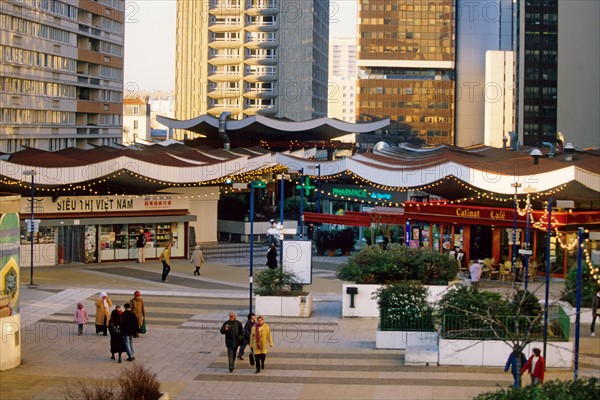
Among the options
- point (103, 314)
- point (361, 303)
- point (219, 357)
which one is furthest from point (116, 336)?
point (361, 303)

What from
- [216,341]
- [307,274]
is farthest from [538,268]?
[216,341]

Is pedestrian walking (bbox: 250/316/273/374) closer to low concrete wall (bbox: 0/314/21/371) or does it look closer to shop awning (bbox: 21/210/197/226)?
low concrete wall (bbox: 0/314/21/371)

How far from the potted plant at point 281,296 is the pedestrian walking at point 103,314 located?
4993 millimetres

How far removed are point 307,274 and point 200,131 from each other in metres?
59.9

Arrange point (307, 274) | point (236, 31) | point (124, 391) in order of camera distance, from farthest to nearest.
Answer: point (236, 31)
point (307, 274)
point (124, 391)

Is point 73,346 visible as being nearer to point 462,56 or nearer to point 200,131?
point 200,131

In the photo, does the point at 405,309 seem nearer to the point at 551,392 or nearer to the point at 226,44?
the point at 551,392

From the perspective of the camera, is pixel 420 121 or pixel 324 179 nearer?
pixel 324 179

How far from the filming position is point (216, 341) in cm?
2825

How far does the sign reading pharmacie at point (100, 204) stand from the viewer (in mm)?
44531

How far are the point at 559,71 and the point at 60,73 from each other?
5217cm

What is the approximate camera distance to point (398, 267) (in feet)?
106

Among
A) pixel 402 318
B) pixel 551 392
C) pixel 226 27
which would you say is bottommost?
pixel 551 392

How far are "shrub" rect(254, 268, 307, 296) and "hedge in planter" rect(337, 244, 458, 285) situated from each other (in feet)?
4.71
